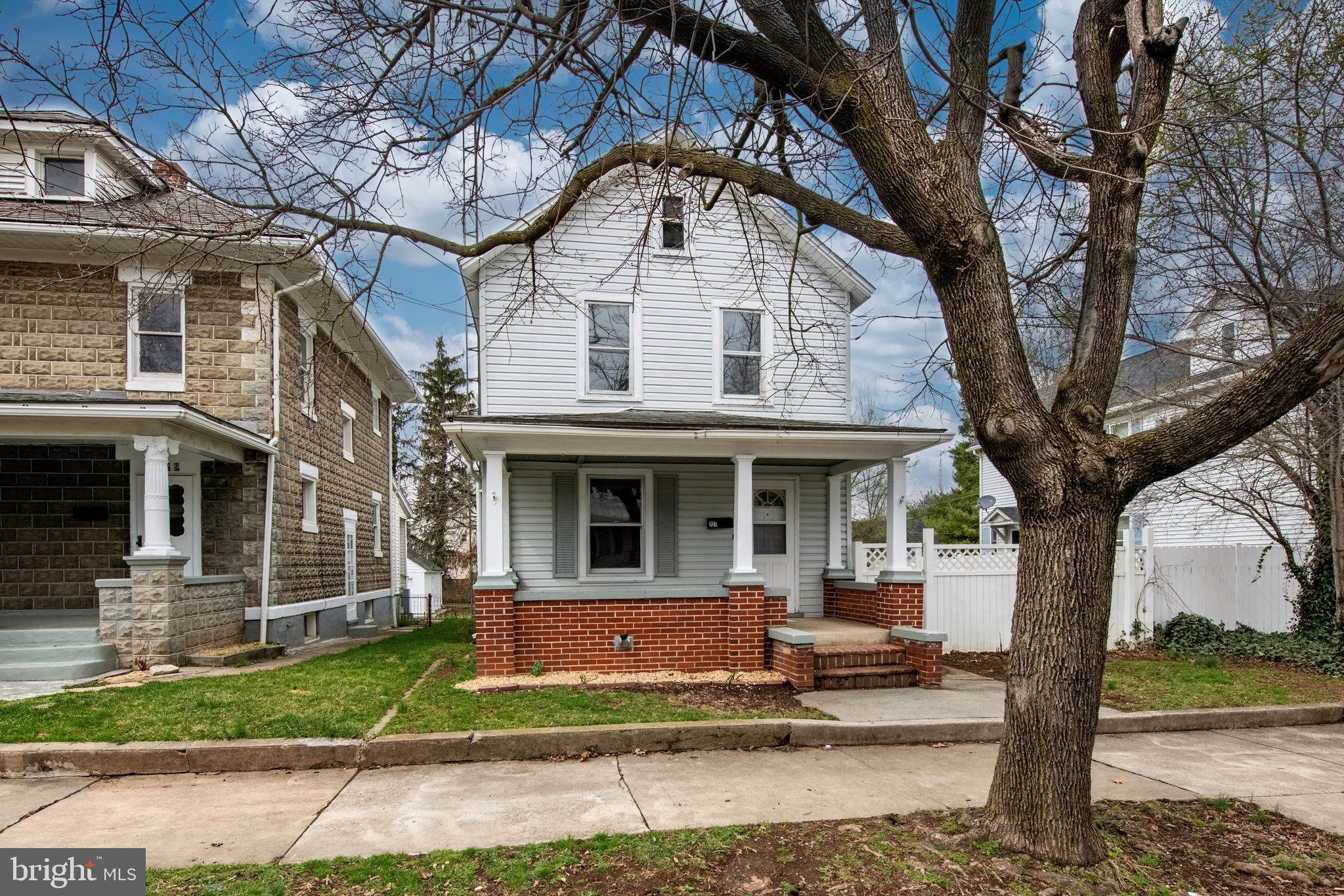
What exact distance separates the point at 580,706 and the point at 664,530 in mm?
4105

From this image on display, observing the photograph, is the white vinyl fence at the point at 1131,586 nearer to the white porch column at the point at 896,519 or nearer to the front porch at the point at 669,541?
the white porch column at the point at 896,519

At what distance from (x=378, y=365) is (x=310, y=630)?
268 inches

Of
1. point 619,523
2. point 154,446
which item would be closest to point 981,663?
point 619,523

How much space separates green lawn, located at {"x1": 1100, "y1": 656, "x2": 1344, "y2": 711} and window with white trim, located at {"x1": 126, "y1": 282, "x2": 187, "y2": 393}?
12831mm

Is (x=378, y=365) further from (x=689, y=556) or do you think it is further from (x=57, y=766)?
(x=57, y=766)

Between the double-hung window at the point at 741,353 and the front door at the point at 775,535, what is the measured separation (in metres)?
1.51

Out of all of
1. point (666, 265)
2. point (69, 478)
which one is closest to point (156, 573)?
point (69, 478)

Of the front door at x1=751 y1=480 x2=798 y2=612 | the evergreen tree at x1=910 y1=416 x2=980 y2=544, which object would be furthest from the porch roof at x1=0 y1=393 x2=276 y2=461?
the evergreen tree at x1=910 y1=416 x2=980 y2=544

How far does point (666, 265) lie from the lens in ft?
37.6

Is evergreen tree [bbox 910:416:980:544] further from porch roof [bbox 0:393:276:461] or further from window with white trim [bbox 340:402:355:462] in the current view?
porch roof [bbox 0:393:276:461]

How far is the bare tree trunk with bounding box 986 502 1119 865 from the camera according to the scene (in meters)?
3.71

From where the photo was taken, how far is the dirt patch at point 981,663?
9.82m

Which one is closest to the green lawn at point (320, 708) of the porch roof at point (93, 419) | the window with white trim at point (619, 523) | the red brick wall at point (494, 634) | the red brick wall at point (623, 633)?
the red brick wall at point (494, 634)

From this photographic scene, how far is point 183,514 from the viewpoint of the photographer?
430 inches
